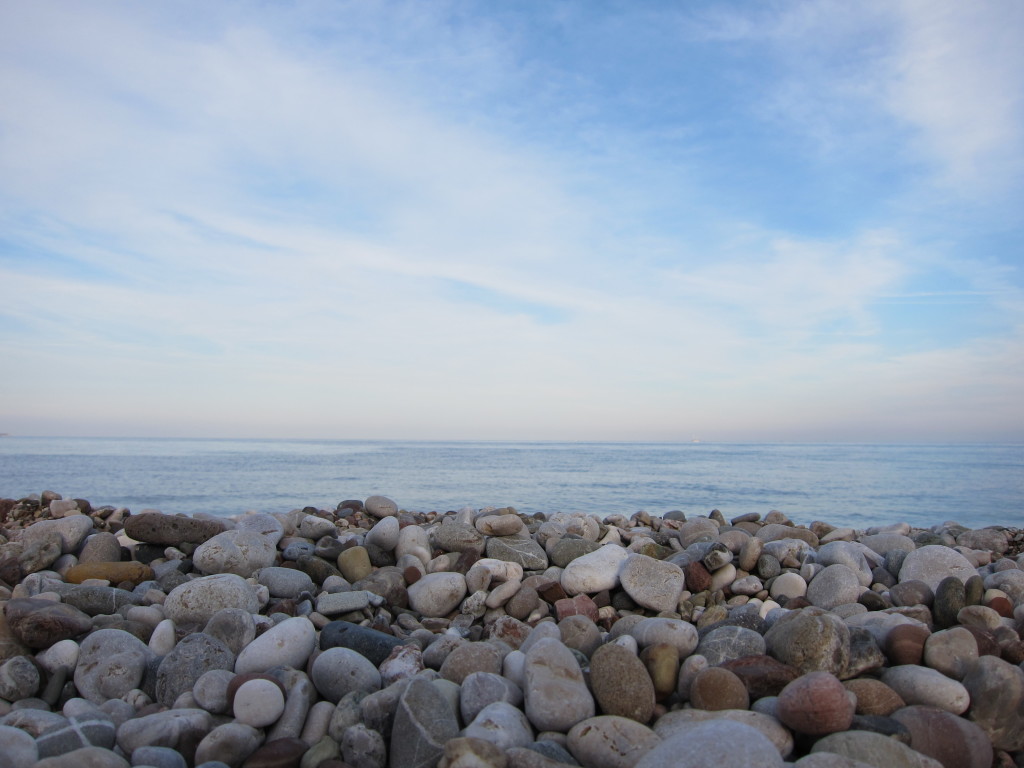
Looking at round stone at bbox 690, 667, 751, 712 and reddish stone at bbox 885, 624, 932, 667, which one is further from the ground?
reddish stone at bbox 885, 624, 932, 667

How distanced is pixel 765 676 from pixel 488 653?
146 cm

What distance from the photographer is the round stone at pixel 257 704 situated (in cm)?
342

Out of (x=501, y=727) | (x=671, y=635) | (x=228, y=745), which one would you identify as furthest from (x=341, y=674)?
(x=671, y=635)

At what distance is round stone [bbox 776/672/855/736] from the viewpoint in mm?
3070

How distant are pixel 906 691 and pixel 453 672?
91.6 inches

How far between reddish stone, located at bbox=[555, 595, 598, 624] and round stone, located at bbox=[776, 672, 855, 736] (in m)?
2.30

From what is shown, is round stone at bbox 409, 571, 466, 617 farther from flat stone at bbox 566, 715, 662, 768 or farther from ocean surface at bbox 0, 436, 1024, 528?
ocean surface at bbox 0, 436, 1024, 528

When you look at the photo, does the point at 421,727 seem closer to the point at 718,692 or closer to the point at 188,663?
the point at 718,692

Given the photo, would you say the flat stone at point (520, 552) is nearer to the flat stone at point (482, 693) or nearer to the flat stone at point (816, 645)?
the flat stone at point (482, 693)

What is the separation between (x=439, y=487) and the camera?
22.5 m

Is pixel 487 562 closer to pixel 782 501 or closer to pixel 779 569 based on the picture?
pixel 779 569

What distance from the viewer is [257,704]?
3.43m

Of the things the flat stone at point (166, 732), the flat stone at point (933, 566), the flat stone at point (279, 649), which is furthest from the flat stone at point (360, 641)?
the flat stone at point (933, 566)

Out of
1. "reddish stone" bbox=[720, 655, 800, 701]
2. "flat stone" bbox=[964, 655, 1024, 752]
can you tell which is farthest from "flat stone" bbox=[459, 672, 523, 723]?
"flat stone" bbox=[964, 655, 1024, 752]
